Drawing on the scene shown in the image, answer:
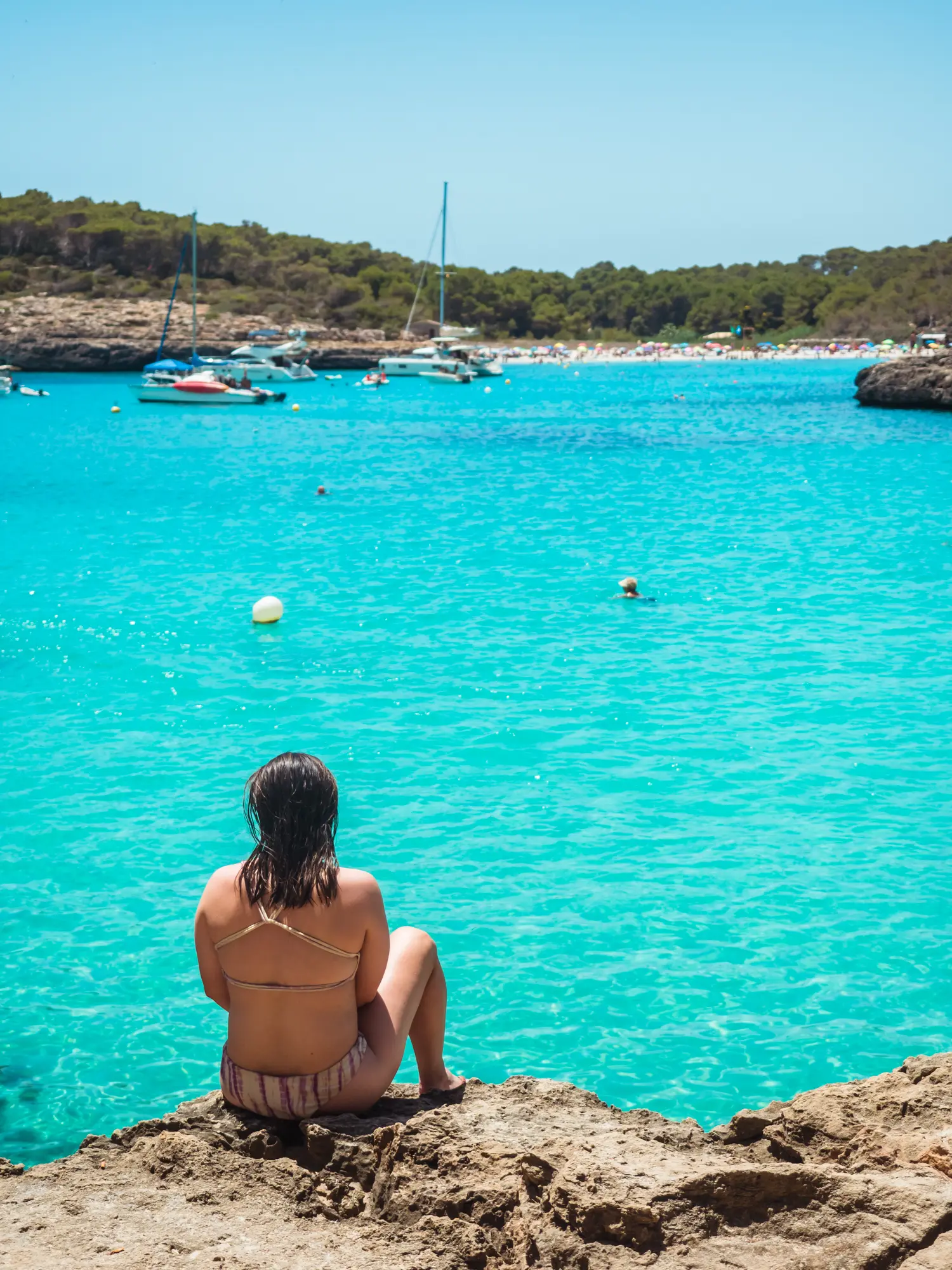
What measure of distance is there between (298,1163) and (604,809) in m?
5.60

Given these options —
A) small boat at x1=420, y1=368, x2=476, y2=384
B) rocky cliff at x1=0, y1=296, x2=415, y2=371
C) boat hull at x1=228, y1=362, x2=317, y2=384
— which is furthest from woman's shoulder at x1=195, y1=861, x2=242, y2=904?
rocky cliff at x1=0, y1=296, x2=415, y2=371

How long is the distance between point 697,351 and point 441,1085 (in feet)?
429

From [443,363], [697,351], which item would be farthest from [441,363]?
[697,351]

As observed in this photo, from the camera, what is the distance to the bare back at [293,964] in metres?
3.25

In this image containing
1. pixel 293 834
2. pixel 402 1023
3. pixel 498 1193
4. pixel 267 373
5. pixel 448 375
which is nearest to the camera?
pixel 498 1193

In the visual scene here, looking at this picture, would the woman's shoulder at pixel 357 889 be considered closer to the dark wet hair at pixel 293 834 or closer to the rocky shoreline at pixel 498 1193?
the dark wet hair at pixel 293 834

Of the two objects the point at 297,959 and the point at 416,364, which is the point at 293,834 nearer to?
the point at 297,959

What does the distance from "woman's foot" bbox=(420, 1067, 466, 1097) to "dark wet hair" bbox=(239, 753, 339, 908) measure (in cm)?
88

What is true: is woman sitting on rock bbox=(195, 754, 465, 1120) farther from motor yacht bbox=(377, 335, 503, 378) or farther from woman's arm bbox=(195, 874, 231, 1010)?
motor yacht bbox=(377, 335, 503, 378)

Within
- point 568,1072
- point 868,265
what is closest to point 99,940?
point 568,1072

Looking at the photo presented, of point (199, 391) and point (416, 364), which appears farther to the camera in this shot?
point (416, 364)

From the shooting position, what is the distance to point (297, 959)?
3.26m

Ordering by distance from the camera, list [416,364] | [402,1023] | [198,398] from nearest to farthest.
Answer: [402,1023] < [198,398] < [416,364]

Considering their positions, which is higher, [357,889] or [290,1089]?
[357,889]
